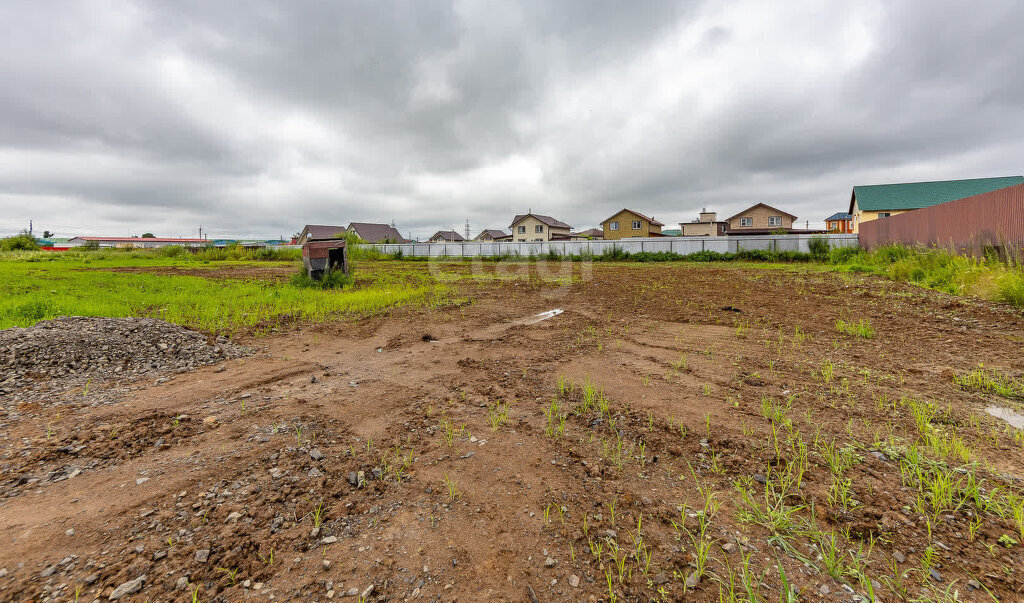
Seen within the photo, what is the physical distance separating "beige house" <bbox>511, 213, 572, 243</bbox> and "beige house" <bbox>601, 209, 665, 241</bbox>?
6.98m

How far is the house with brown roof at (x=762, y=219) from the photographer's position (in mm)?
46250

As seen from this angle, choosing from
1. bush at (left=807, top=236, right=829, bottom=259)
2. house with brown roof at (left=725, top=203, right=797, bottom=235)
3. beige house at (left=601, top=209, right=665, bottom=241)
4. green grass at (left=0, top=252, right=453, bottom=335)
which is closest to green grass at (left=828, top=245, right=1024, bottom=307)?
bush at (left=807, top=236, right=829, bottom=259)

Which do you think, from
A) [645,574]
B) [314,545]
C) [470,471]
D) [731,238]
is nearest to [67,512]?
[314,545]

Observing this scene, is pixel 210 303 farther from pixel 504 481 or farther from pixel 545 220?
pixel 545 220

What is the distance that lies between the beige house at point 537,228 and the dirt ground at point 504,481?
1990 inches

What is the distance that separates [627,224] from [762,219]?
636 inches

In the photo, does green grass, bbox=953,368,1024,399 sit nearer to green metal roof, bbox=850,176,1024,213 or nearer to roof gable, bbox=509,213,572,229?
green metal roof, bbox=850,176,1024,213

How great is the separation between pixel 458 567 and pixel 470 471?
27.7 inches

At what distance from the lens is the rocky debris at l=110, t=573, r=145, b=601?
1.45m

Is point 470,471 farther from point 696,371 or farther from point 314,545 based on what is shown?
point 696,371

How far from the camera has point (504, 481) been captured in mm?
2184

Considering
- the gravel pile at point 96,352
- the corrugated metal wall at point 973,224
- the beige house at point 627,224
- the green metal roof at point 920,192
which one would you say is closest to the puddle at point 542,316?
the gravel pile at point 96,352

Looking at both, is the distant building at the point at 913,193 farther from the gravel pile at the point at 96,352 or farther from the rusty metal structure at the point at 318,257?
the gravel pile at the point at 96,352

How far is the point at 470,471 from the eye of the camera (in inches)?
90.4
